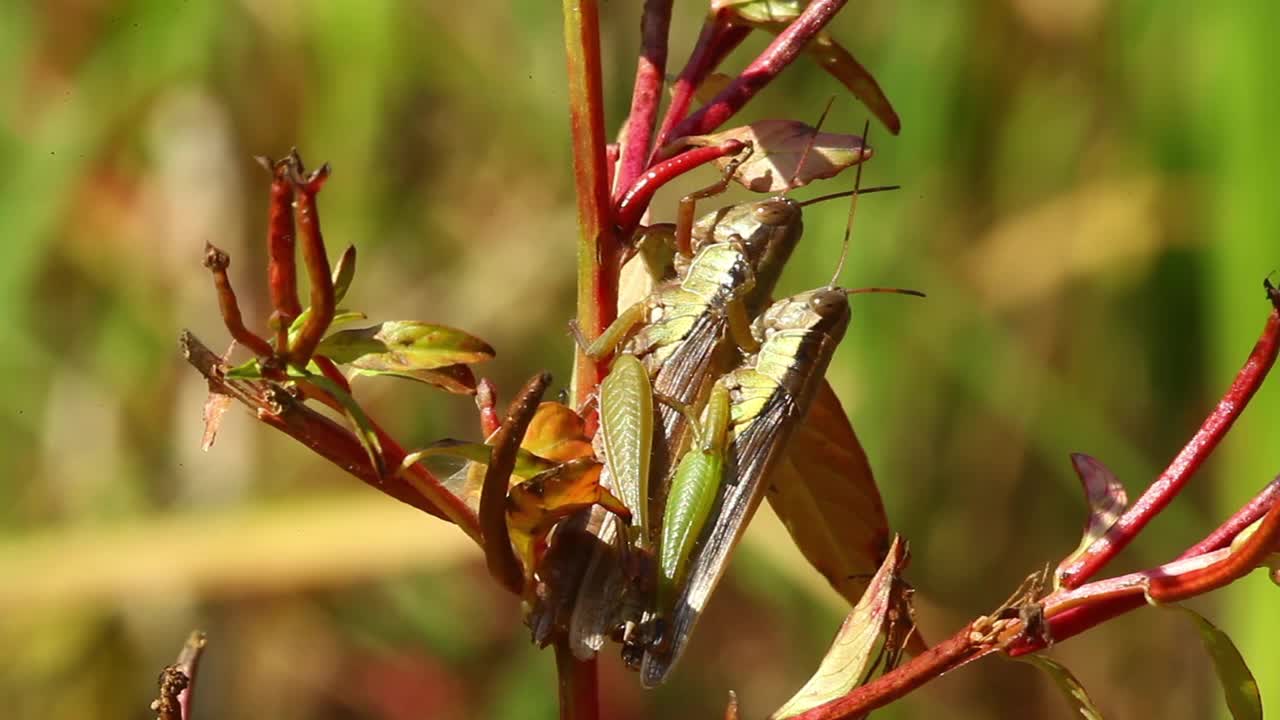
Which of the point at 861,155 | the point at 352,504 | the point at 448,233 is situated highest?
the point at 861,155

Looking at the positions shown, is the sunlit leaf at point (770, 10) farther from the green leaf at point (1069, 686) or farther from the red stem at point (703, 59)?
the green leaf at point (1069, 686)

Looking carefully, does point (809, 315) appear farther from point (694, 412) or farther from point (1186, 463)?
point (1186, 463)

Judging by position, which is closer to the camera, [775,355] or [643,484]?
[643,484]

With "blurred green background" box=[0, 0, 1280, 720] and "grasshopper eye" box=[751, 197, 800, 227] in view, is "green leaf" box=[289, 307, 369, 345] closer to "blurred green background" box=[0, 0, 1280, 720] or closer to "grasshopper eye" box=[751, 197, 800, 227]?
"grasshopper eye" box=[751, 197, 800, 227]

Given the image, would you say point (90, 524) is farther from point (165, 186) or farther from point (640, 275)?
point (640, 275)

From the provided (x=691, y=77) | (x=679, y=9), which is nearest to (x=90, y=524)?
(x=679, y=9)

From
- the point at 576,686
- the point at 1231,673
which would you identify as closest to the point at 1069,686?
the point at 1231,673
